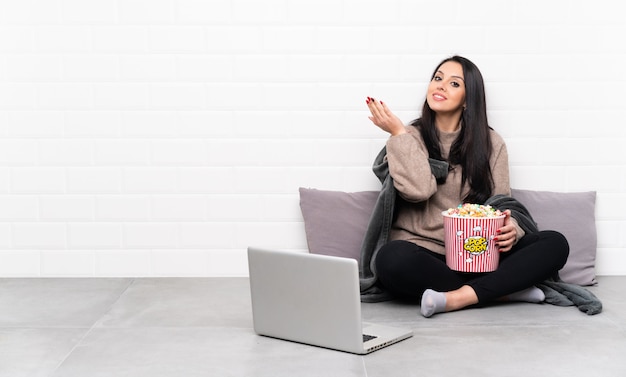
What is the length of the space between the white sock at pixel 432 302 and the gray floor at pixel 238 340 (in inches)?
1.3

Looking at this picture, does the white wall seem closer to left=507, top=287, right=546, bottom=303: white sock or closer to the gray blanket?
the gray blanket

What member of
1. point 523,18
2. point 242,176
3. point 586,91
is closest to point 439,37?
point 523,18

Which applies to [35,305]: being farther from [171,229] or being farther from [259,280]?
[259,280]

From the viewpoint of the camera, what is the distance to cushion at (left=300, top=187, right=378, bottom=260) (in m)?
3.79

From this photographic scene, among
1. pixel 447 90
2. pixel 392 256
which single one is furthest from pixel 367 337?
pixel 447 90

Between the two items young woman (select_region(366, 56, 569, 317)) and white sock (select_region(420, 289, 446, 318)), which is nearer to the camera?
white sock (select_region(420, 289, 446, 318))

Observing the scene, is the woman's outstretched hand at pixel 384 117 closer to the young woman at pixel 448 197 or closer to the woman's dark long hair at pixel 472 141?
the young woman at pixel 448 197

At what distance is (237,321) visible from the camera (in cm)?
320

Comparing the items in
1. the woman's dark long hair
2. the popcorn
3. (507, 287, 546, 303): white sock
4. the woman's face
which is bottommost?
(507, 287, 546, 303): white sock

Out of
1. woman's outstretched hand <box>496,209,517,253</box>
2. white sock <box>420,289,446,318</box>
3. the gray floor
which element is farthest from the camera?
woman's outstretched hand <box>496,209,517,253</box>

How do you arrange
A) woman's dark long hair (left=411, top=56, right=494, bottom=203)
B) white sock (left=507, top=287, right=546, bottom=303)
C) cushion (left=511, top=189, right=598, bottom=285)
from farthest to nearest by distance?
cushion (left=511, top=189, right=598, bottom=285), woman's dark long hair (left=411, top=56, right=494, bottom=203), white sock (left=507, top=287, right=546, bottom=303)

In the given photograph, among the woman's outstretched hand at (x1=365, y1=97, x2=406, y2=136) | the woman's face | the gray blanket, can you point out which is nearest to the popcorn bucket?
the gray blanket

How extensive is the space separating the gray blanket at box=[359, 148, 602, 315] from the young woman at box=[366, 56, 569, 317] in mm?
27

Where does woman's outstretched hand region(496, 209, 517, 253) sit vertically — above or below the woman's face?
below
